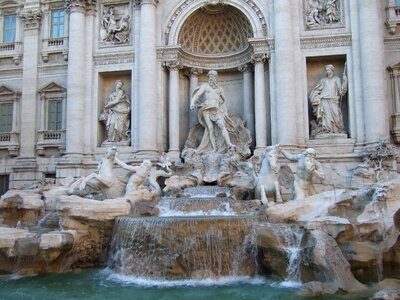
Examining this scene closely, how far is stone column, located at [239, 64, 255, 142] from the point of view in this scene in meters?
19.3

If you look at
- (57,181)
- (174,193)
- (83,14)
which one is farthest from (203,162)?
(83,14)

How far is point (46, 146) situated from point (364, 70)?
537 inches

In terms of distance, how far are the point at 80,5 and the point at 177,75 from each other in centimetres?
526

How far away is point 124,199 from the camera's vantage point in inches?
548

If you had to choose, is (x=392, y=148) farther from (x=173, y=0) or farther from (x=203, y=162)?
(x=173, y=0)

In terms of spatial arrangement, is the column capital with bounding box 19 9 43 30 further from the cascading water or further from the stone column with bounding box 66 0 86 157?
the cascading water

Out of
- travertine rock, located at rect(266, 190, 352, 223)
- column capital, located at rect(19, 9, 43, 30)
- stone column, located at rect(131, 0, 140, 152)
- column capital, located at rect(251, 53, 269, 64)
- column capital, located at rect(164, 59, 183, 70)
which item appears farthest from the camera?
column capital, located at rect(19, 9, 43, 30)

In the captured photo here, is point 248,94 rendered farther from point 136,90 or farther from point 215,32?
point 136,90

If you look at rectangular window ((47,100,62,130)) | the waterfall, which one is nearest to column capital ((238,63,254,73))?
rectangular window ((47,100,62,130))

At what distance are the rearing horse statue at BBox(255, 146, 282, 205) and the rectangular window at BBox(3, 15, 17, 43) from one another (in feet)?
48.1

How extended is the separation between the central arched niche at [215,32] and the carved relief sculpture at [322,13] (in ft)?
7.88

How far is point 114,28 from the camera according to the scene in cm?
1994

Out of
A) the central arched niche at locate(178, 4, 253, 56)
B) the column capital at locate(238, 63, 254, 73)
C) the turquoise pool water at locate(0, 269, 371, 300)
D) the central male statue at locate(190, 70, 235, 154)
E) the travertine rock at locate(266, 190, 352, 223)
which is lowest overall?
the turquoise pool water at locate(0, 269, 371, 300)

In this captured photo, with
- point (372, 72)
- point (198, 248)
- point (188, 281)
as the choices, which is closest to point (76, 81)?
point (198, 248)
